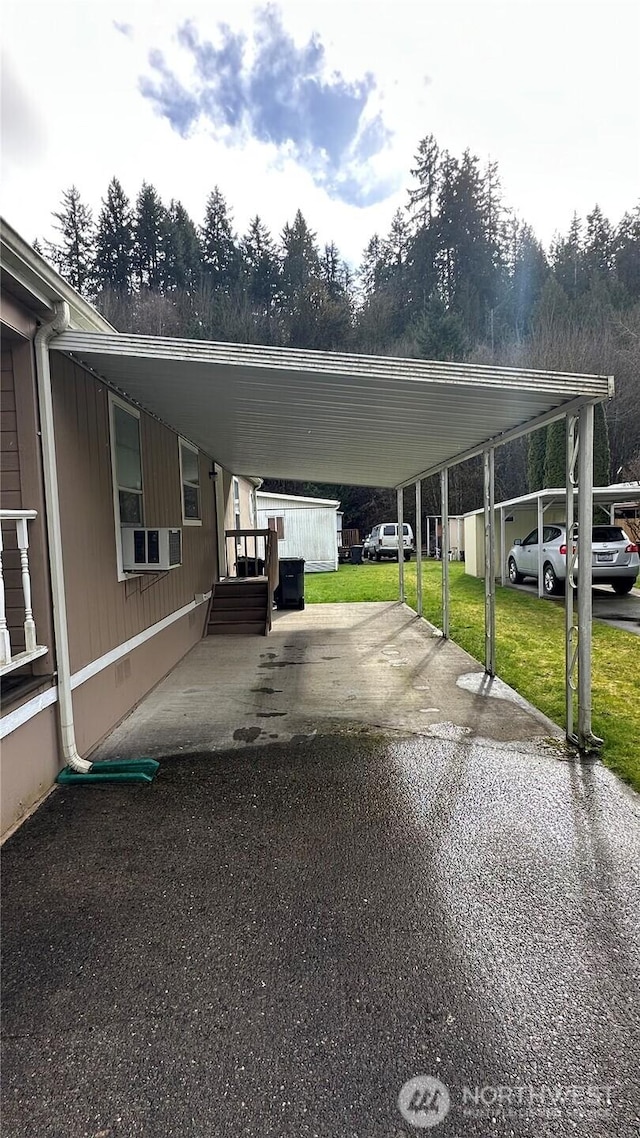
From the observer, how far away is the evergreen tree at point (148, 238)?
29797 millimetres

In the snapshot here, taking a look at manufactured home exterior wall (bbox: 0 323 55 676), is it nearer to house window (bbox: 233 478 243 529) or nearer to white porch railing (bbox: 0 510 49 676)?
white porch railing (bbox: 0 510 49 676)

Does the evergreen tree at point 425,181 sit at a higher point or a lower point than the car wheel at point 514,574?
higher

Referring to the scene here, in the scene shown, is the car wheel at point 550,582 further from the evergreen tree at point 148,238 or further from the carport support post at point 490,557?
the evergreen tree at point 148,238

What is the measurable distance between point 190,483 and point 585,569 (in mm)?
5673

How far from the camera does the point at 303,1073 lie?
1.64 metres

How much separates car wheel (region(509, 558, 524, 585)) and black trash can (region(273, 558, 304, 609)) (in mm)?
5746

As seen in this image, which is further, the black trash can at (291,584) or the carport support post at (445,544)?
the black trash can at (291,584)

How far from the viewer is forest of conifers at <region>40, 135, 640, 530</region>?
26.7 meters

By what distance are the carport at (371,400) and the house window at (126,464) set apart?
197 mm

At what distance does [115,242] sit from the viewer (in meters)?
29.1

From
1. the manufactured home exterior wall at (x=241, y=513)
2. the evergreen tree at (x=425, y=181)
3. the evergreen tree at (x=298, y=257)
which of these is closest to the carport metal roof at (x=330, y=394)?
the manufactured home exterior wall at (x=241, y=513)

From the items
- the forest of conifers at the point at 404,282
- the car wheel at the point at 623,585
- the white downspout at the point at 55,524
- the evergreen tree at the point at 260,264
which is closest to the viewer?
the white downspout at the point at 55,524

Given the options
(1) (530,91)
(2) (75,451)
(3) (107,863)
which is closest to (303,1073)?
(3) (107,863)

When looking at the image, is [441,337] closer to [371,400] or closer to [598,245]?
[598,245]
